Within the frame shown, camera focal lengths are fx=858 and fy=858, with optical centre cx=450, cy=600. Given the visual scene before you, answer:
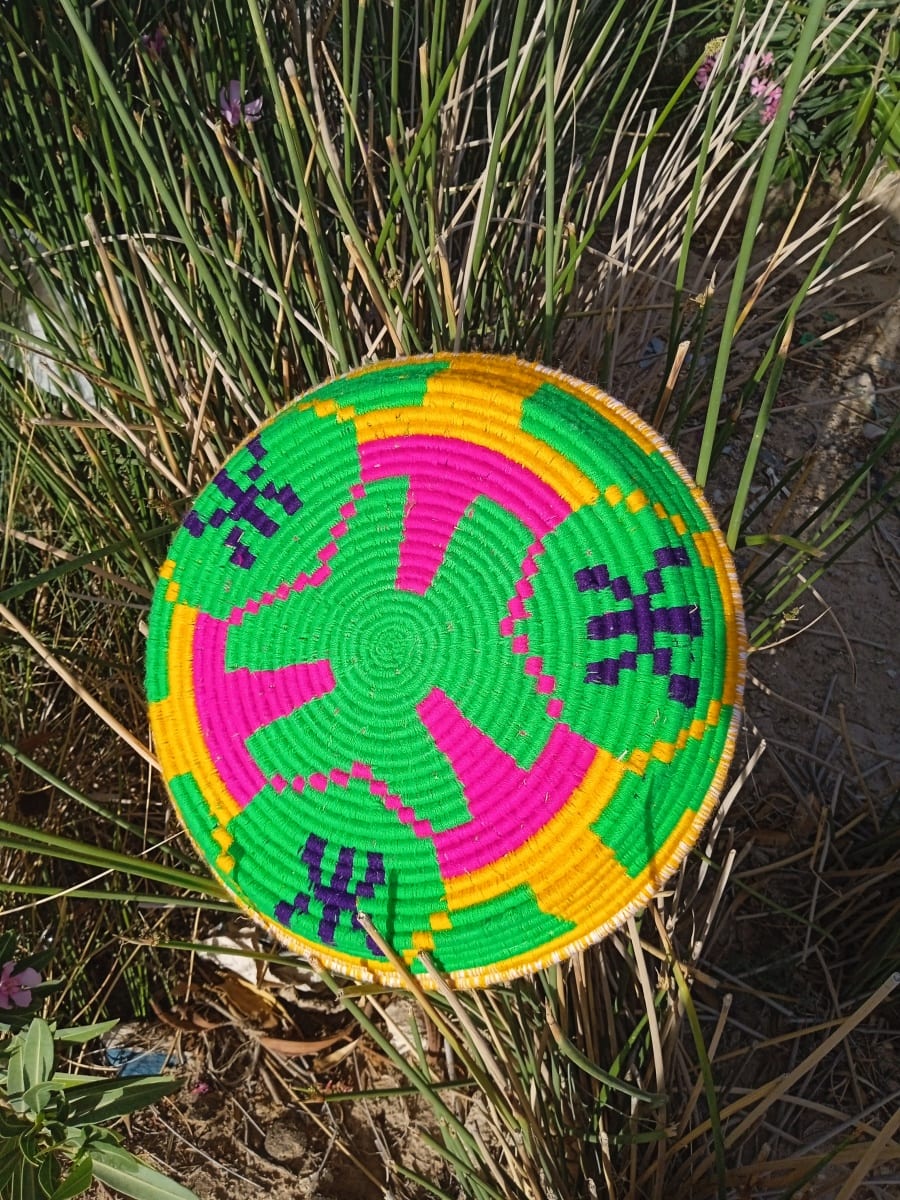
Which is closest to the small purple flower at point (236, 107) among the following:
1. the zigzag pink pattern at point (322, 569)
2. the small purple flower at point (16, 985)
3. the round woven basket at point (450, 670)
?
the round woven basket at point (450, 670)

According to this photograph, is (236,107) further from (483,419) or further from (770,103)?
(770,103)

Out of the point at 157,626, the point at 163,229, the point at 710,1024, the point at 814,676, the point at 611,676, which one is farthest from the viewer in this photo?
the point at 814,676

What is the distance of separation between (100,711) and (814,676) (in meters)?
0.97

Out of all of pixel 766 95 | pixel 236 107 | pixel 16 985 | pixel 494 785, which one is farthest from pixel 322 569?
pixel 766 95

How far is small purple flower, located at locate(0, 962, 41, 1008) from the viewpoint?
746 mm

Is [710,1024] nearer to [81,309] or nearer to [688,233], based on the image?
[688,233]

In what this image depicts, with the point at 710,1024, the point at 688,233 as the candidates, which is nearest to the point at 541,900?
the point at 710,1024

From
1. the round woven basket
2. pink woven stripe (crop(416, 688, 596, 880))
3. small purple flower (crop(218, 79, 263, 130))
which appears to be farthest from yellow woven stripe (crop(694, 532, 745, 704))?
small purple flower (crop(218, 79, 263, 130))

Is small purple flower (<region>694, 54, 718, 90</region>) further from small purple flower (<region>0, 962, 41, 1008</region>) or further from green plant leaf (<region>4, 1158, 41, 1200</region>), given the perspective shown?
green plant leaf (<region>4, 1158, 41, 1200</region>)

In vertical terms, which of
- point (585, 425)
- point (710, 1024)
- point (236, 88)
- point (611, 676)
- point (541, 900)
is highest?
point (236, 88)

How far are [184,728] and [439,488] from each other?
300mm

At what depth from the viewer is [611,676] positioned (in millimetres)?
625

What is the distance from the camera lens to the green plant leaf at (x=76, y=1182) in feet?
2.01

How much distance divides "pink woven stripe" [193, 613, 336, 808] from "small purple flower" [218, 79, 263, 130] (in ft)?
2.03
